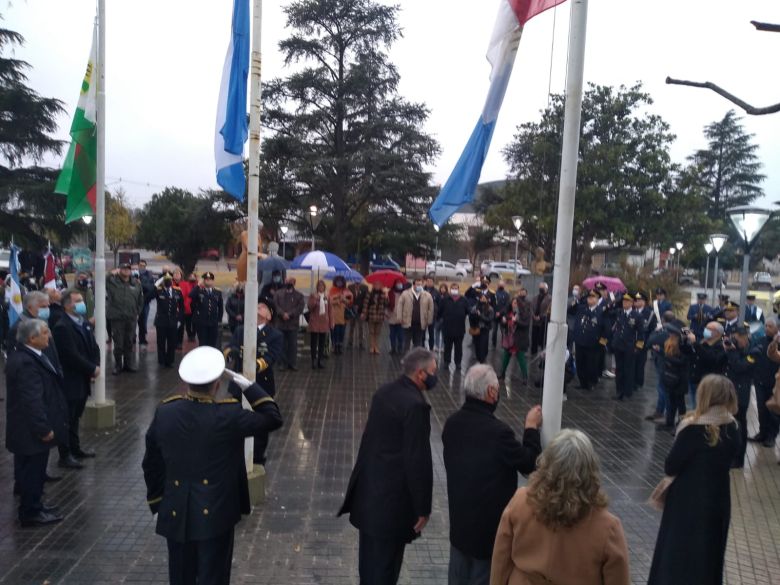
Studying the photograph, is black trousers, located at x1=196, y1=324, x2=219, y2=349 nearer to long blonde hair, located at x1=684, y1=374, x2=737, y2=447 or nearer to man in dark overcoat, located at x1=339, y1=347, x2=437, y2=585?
man in dark overcoat, located at x1=339, y1=347, x2=437, y2=585

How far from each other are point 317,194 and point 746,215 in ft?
68.5

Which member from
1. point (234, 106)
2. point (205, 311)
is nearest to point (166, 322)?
point (205, 311)

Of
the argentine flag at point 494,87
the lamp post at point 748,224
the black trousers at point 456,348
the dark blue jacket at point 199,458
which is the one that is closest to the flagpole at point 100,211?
the dark blue jacket at point 199,458

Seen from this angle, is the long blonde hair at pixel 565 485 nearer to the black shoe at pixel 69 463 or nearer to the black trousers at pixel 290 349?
the black shoe at pixel 69 463

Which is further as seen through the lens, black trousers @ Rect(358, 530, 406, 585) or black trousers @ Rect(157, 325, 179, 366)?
black trousers @ Rect(157, 325, 179, 366)

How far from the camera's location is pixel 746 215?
9609 millimetres

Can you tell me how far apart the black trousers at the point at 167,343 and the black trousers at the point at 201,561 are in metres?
9.63

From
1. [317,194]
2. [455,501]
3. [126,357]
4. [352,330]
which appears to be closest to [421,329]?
[352,330]

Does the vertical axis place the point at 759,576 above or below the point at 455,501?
below

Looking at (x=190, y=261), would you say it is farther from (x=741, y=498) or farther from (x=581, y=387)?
(x=741, y=498)

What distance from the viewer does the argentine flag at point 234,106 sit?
5938 mm

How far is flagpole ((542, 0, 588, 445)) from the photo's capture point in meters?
4.00

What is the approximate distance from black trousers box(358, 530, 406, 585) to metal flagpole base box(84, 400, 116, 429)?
5686 mm

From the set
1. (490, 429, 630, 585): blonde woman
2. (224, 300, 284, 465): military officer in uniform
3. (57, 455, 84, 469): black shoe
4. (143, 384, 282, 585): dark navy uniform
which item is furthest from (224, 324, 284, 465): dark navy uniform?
(490, 429, 630, 585): blonde woman
